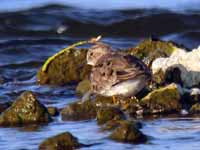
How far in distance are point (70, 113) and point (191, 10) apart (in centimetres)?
1135

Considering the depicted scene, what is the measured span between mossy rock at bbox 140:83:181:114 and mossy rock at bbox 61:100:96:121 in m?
0.55

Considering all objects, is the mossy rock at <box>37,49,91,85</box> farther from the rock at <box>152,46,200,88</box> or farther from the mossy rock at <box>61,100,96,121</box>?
the mossy rock at <box>61,100,96,121</box>

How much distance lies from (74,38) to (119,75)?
836 centimetres

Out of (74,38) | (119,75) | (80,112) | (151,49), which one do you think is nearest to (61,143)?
(80,112)

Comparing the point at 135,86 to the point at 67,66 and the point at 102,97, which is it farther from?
the point at 67,66

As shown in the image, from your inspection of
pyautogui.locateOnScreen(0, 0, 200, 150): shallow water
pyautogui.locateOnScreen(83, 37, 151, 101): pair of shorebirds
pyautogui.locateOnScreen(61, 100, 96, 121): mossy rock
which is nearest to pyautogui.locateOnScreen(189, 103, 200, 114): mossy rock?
pyautogui.locateOnScreen(0, 0, 200, 150): shallow water

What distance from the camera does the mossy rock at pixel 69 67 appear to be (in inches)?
456

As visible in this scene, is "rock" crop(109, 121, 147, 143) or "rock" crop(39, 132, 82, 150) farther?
"rock" crop(109, 121, 147, 143)

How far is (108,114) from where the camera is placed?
8.73 meters

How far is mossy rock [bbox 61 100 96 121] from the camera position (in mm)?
9148

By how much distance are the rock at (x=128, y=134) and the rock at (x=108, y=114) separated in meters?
0.85

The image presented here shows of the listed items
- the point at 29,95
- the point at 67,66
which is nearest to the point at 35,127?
the point at 29,95

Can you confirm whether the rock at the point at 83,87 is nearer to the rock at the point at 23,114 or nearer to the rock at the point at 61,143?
the rock at the point at 23,114

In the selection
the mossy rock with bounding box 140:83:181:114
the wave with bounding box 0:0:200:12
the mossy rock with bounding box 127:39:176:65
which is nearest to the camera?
the mossy rock with bounding box 140:83:181:114
